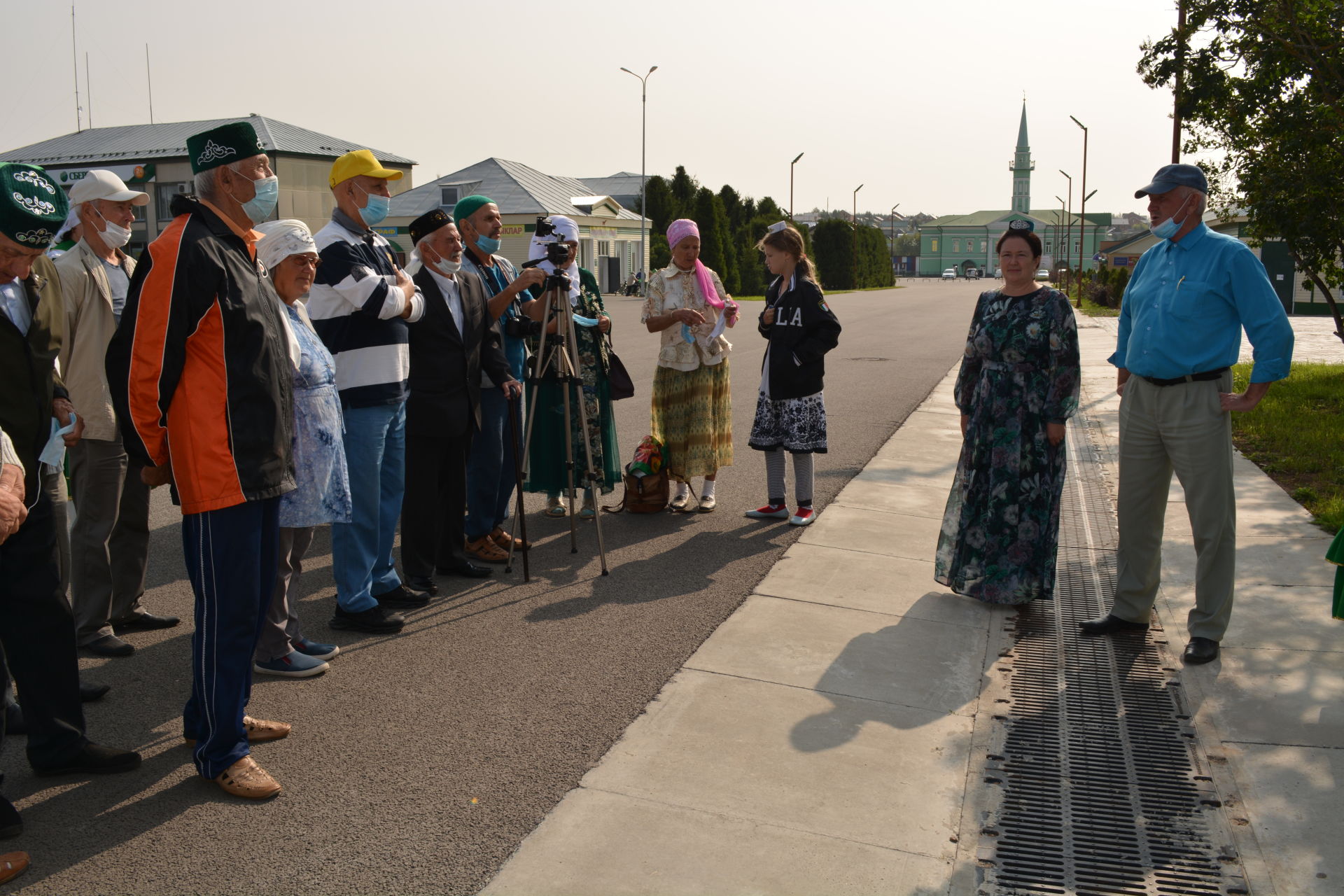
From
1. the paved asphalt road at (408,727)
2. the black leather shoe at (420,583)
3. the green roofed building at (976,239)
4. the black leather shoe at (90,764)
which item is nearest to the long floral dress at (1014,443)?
the paved asphalt road at (408,727)

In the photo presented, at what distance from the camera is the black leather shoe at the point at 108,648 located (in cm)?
477

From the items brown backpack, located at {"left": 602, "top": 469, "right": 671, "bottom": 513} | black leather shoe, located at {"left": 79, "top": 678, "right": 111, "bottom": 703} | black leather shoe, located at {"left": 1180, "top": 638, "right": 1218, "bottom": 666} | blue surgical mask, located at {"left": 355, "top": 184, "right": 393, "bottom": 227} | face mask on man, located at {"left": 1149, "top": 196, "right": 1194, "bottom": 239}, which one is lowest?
black leather shoe, located at {"left": 1180, "top": 638, "right": 1218, "bottom": 666}

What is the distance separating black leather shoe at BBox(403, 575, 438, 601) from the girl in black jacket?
2.51 metres

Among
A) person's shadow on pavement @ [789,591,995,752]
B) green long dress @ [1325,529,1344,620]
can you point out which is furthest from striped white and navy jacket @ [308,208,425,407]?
green long dress @ [1325,529,1344,620]

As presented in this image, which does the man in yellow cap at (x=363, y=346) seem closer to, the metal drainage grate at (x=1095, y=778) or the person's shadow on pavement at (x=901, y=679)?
the person's shadow on pavement at (x=901, y=679)

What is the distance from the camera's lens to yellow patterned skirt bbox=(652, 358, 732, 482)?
7.61 meters

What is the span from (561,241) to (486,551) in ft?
6.24

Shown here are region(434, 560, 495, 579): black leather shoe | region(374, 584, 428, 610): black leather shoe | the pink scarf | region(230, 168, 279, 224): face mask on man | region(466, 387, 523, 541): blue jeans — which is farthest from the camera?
the pink scarf

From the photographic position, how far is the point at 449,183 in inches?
2121

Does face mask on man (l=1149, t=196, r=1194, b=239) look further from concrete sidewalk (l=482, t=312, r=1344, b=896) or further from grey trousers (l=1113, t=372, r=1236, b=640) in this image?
concrete sidewalk (l=482, t=312, r=1344, b=896)

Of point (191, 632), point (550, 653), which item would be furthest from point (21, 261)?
point (550, 653)

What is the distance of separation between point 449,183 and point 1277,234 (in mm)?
45376

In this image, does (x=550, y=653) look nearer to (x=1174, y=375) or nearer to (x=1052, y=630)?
(x=1052, y=630)

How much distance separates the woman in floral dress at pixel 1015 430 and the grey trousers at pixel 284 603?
329 cm
